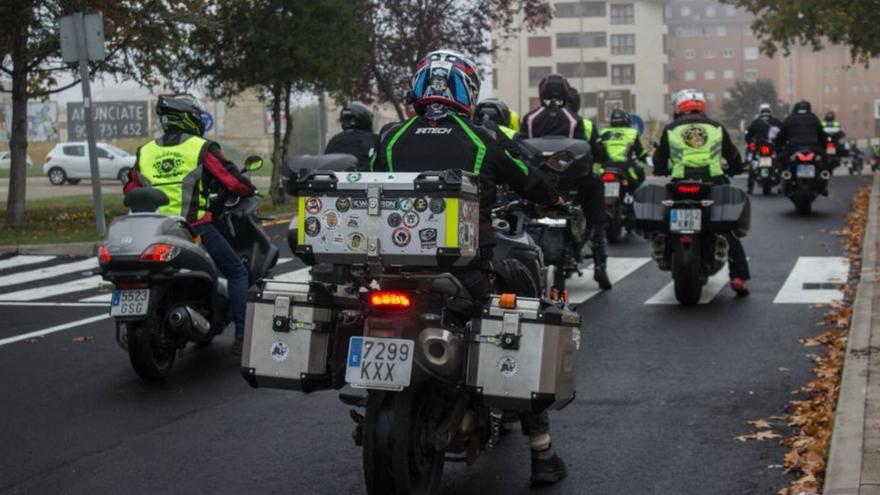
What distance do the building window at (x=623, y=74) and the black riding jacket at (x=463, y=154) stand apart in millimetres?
119902

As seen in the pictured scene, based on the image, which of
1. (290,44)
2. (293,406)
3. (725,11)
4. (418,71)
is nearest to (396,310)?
(418,71)

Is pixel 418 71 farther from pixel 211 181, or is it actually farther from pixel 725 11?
pixel 725 11

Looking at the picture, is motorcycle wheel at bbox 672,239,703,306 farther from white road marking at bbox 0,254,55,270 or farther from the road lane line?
white road marking at bbox 0,254,55,270

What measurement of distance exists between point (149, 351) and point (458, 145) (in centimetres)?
365

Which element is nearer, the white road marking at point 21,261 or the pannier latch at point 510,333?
the pannier latch at point 510,333

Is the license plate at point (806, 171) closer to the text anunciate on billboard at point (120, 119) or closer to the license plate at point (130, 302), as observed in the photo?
the license plate at point (130, 302)

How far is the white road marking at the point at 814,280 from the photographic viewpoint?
512 inches

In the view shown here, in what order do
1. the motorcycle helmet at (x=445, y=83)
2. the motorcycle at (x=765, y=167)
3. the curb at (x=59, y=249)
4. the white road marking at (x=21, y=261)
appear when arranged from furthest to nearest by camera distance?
the motorcycle at (x=765, y=167) < the curb at (x=59, y=249) < the white road marking at (x=21, y=261) < the motorcycle helmet at (x=445, y=83)

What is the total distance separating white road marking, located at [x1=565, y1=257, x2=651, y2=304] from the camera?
13624mm

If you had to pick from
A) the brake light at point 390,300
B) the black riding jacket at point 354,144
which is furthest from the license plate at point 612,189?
the brake light at point 390,300

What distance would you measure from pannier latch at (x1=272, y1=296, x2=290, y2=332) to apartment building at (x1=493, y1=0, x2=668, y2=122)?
387 ft

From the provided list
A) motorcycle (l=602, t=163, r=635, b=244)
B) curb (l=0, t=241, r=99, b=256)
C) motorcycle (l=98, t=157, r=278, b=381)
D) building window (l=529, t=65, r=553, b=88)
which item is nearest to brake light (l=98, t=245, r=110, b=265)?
motorcycle (l=98, t=157, r=278, b=381)

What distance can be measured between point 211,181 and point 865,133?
146 metres

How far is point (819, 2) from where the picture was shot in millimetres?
37000
